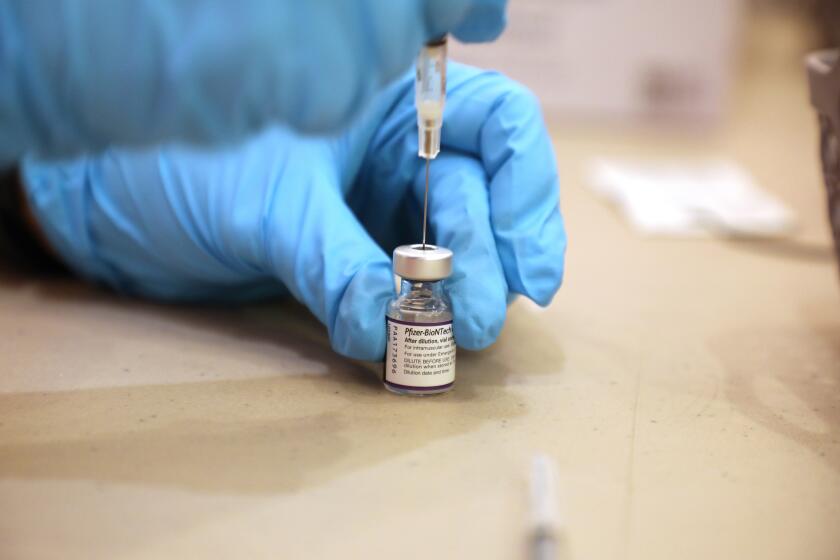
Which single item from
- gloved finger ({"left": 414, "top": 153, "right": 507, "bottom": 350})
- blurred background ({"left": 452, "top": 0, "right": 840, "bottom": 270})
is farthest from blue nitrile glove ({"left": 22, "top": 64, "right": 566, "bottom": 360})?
blurred background ({"left": 452, "top": 0, "right": 840, "bottom": 270})

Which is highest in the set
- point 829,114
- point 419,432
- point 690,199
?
point 829,114

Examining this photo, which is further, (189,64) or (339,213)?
(339,213)

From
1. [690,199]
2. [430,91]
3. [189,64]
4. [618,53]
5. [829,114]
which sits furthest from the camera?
[618,53]

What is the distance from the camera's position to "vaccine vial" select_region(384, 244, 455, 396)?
0.96 metres

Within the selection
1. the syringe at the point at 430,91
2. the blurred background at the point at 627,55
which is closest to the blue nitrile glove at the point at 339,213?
the syringe at the point at 430,91

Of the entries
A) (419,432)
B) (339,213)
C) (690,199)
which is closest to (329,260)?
(339,213)

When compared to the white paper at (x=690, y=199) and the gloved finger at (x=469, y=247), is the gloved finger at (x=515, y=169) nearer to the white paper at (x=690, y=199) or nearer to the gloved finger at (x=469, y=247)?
the gloved finger at (x=469, y=247)

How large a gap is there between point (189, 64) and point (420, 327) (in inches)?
15.2

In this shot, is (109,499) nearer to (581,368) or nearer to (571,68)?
(581,368)

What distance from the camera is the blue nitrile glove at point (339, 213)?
1.03 metres

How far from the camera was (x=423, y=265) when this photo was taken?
955 mm

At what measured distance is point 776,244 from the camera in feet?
6.06

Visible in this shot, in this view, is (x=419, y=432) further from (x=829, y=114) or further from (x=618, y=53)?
(x=618, y=53)

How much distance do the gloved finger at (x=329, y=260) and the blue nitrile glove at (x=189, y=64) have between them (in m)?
0.29
